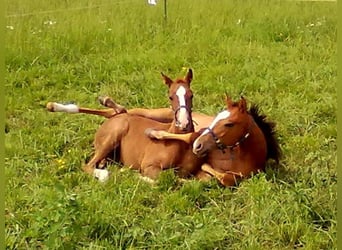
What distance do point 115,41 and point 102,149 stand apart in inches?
14.7

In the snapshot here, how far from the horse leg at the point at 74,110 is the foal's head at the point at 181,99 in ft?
0.96

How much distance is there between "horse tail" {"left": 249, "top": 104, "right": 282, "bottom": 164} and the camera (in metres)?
2.35

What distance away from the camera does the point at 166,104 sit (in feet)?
8.33

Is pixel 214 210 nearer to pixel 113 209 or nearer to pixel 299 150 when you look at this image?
pixel 113 209

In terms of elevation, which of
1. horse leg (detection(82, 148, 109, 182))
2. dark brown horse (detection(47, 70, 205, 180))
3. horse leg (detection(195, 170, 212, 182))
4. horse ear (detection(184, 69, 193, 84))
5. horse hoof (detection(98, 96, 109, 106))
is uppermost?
horse ear (detection(184, 69, 193, 84))

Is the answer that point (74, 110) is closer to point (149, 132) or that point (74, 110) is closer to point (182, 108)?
point (149, 132)

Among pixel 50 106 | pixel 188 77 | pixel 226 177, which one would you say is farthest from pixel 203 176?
pixel 50 106

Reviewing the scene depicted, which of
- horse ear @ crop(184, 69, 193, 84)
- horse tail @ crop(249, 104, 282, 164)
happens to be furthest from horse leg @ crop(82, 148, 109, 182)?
horse tail @ crop(249, 104, 282, 164)

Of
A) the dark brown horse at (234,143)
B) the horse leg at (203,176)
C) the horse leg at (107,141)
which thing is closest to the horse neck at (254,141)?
the dark brown horse at (234,143)

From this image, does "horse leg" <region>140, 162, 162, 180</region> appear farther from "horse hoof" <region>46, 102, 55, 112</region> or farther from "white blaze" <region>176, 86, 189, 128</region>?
"horse hoof" <region>46, 102, 55, 112</region>

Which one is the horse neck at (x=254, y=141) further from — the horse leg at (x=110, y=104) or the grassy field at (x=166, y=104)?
the horse leg at (x=110, y=104)

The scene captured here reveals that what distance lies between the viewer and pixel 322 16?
7.15ft

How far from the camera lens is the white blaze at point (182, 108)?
2.25m

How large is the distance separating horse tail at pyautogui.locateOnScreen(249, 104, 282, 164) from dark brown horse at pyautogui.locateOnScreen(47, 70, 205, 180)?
0.21 metres
